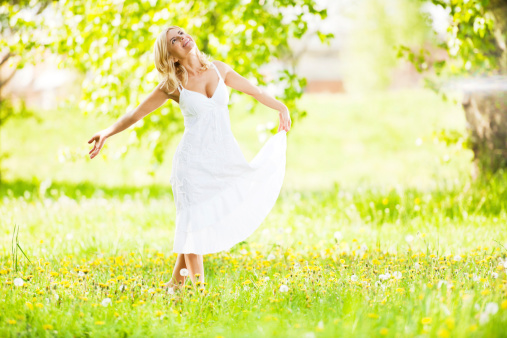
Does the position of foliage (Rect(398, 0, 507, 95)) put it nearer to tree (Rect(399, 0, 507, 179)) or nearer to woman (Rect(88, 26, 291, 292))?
tree (Rect(399, 0, 507, 179))

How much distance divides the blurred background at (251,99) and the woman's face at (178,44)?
2.03 m

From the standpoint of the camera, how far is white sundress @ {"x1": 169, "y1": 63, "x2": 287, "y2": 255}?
3.88 m

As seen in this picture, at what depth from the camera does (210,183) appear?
391 cm

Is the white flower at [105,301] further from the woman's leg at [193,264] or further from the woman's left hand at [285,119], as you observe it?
the woman's left hand at [285,119]

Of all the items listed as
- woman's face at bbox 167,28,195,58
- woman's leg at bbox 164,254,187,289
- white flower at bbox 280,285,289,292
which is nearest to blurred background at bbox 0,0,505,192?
woman's face at bbox 167,28,195,58

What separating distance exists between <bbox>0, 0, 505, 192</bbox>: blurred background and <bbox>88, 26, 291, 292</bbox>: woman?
2049mm

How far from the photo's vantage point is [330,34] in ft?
19.0

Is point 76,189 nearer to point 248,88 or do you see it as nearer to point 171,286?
point 171,286

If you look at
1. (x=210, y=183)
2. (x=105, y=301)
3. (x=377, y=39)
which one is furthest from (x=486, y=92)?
(x=377, y=39)

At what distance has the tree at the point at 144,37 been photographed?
19.7ft

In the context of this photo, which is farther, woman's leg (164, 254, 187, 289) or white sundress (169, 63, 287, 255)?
woman's leg (164, 254, 187, 289)

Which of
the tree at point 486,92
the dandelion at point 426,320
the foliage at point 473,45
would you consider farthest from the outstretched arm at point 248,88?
the tree at point 486,92

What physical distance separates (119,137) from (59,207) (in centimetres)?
880

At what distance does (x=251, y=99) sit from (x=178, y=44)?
3033 millimetres
